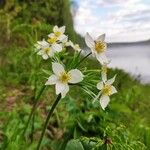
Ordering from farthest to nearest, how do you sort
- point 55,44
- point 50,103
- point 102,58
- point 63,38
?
point 50,103, point 63,38, point 55,44, point 102,58

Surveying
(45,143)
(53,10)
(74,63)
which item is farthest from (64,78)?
(53,10)

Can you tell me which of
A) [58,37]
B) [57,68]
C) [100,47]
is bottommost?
[57,68]

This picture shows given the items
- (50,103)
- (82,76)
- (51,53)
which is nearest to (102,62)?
(82,76)

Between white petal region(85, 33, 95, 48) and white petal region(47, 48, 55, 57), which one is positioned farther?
white petal region(47, 48, 55, 57)

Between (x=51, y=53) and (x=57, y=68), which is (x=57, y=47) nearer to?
(x=51, y=53)

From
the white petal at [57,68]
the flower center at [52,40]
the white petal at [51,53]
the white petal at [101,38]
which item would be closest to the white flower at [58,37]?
the flower center at [52,40]

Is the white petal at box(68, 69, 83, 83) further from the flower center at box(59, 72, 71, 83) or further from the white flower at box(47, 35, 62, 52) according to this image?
the white flower at box(47, 35, 62, 52)

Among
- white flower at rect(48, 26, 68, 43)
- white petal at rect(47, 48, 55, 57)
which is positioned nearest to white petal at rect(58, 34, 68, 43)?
white flower at rect(48, 26, 68, 43)

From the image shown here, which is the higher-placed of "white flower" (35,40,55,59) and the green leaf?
"white flower" (35,40,55,59)
